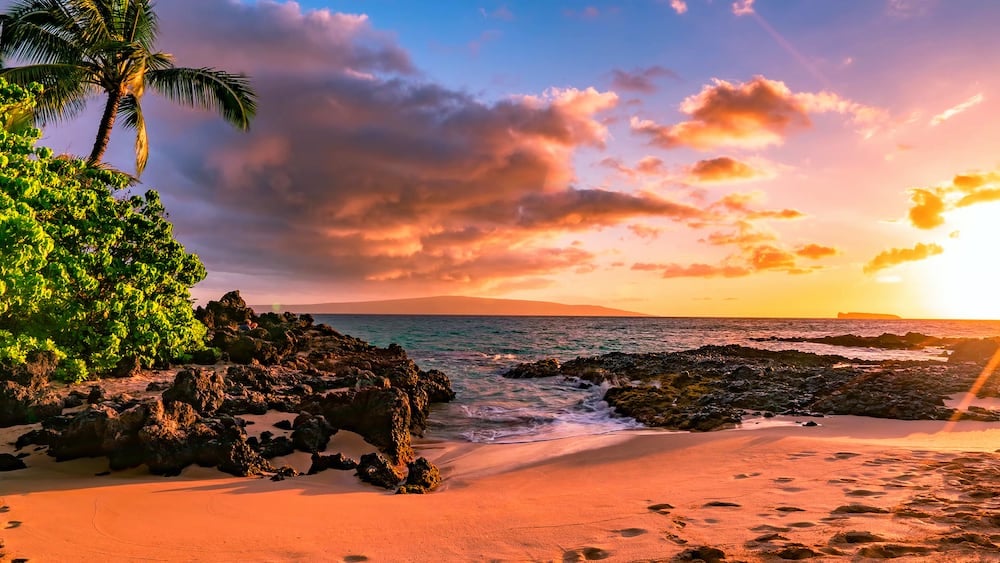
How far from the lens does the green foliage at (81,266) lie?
36.7 ft

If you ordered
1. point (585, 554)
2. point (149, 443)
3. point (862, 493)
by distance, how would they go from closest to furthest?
point (585, 554) → point (862, 493) → point (149, 443)

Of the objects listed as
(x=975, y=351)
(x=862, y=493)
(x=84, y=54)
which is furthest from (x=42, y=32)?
(x=975, y=351)

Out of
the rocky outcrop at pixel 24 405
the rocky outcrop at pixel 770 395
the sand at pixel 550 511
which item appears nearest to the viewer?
the sand at pixel 550 511

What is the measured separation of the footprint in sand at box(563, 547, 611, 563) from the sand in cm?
2

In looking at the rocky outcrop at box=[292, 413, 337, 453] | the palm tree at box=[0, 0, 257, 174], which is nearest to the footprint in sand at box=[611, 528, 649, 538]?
the rocky outcrop at box=[292, 413, 337, 453]

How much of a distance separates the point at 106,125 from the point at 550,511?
20486 mm

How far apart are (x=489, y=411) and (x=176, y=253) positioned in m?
12.2

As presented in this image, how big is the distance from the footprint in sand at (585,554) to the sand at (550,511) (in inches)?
0.8

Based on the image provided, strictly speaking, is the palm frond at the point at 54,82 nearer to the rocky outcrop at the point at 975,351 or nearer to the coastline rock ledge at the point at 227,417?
the coastline rock ledge at the point at 227,417

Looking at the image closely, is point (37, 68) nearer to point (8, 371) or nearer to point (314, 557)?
point (8, 371)

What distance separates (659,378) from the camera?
25.1m

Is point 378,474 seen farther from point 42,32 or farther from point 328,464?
point 42,32

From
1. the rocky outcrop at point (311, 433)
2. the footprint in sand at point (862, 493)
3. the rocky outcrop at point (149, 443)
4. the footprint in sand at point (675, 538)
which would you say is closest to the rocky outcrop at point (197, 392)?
the rocky outcrop at point (311, 433)

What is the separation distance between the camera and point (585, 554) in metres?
4.91
